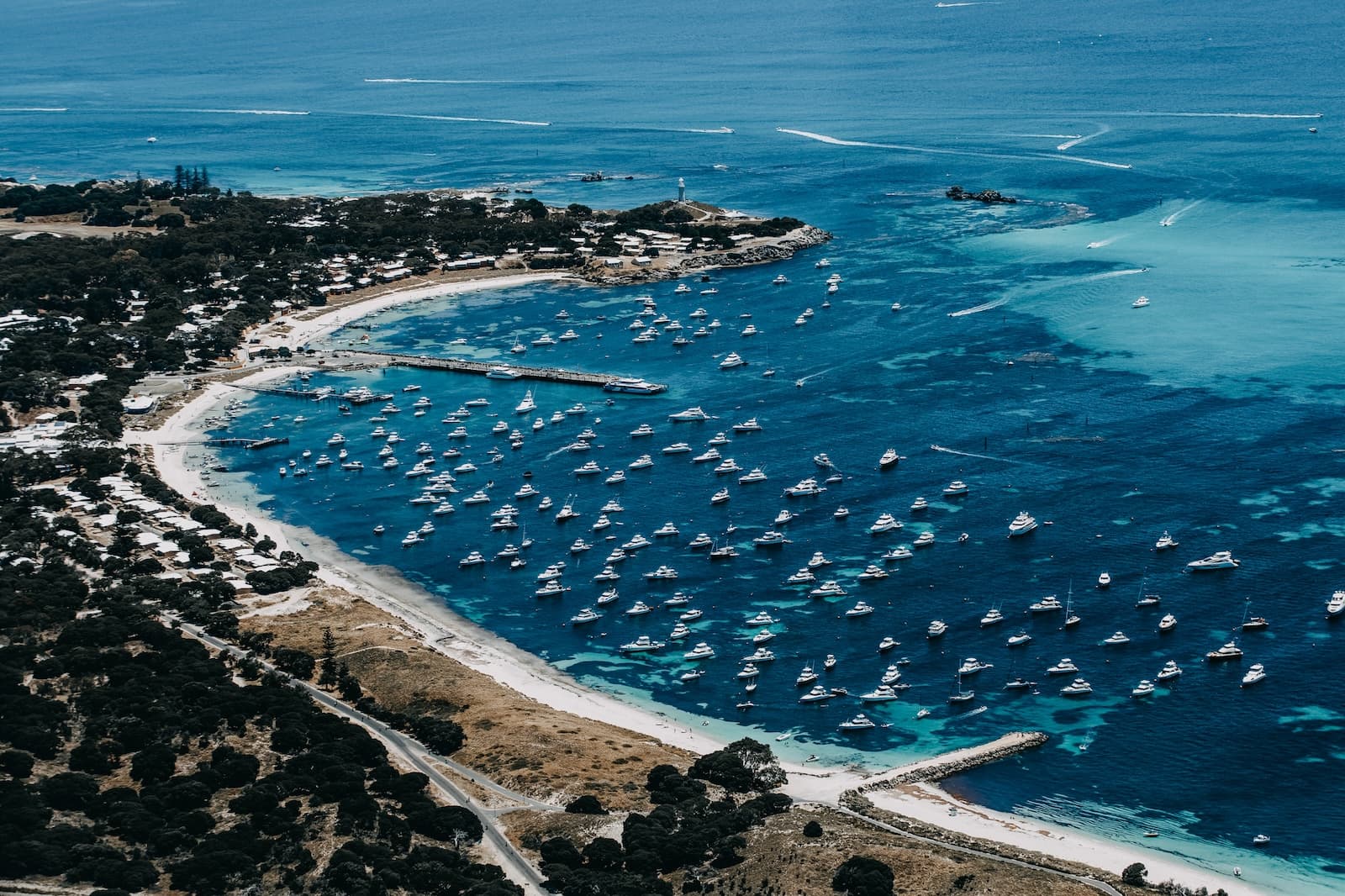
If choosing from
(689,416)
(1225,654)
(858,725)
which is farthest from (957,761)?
(689,416)

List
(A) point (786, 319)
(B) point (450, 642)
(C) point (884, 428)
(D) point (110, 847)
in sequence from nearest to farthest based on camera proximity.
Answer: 1. (D) point (110, 847)
2. (B) point (450, 642)
3. (C) point (884, 428)
4. (A) point (786, 319)

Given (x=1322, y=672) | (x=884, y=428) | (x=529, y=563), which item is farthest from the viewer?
(x=884, y=428)

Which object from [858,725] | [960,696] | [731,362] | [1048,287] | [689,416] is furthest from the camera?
[1048,287]

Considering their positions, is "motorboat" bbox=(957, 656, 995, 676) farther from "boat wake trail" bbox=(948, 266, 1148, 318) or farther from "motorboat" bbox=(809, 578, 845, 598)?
"boat wake trail" bbox=(948, 266, 1148, 318)

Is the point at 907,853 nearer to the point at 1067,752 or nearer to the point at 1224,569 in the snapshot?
the point at 1067,752

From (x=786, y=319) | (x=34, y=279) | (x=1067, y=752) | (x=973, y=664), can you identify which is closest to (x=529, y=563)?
(x=973, y=664)

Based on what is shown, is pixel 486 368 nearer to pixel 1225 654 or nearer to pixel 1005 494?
pixel 1005 494
